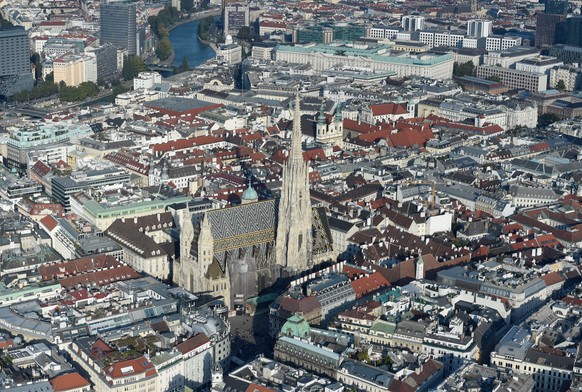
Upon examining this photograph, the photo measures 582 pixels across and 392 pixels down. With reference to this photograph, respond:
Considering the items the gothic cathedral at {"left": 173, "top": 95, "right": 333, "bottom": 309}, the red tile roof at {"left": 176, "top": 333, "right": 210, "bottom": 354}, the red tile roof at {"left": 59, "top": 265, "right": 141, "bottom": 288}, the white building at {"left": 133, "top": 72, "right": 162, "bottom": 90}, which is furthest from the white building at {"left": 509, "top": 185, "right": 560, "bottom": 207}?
the white building at {"left": 133, "top": 72, "right": 162, "bottom": 90}

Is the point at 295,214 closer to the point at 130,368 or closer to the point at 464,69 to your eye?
the point at 130,368

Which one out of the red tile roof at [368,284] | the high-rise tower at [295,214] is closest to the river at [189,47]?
the high-rise tower at [295,214]

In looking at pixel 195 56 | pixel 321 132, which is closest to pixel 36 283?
pixel 321 132

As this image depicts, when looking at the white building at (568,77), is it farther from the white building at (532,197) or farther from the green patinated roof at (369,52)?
the white building at (532,197)

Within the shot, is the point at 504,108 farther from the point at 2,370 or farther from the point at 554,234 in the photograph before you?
the point at 2,370

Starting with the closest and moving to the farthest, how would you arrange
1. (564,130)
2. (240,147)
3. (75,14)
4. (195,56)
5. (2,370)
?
(2,370)
(240,147)
(564,130)
(195,56)
(75,14)

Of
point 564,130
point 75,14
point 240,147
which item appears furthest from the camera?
point 75,14
